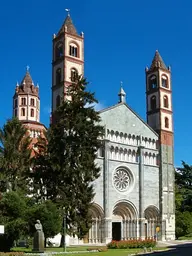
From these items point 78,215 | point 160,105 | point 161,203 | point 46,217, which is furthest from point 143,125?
point 46,217

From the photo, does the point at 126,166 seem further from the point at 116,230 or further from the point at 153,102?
the point at 153,102

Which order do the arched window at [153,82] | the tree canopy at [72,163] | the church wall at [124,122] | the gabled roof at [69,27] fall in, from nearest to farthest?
the tree canopy at [72,163], the church wall at [124,122], the gabled roof at [69,27], the arched window at [153,82]

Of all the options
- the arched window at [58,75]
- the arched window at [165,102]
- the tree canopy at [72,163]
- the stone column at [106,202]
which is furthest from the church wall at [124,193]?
the tree canopy at [72,163]

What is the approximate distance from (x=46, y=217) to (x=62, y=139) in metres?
8.44

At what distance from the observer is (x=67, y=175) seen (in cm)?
3869

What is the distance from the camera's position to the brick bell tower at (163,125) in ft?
186

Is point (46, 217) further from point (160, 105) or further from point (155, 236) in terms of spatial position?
point (160, 105)

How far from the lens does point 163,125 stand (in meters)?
59.7

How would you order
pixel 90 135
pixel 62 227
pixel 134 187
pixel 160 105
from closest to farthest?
pixel 62 227 < pixel 90 135 < pixel 134 187 < pixel 160 105

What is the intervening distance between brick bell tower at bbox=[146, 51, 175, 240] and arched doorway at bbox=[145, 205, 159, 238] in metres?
0.72

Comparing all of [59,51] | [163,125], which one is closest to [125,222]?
[163,125]

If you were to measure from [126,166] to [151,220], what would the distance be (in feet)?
25.8

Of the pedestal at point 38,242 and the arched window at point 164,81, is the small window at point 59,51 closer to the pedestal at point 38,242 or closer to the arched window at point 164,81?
the arched window at point 164,81

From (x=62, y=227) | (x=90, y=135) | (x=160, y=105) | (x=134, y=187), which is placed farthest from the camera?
(x=160, y=105)
